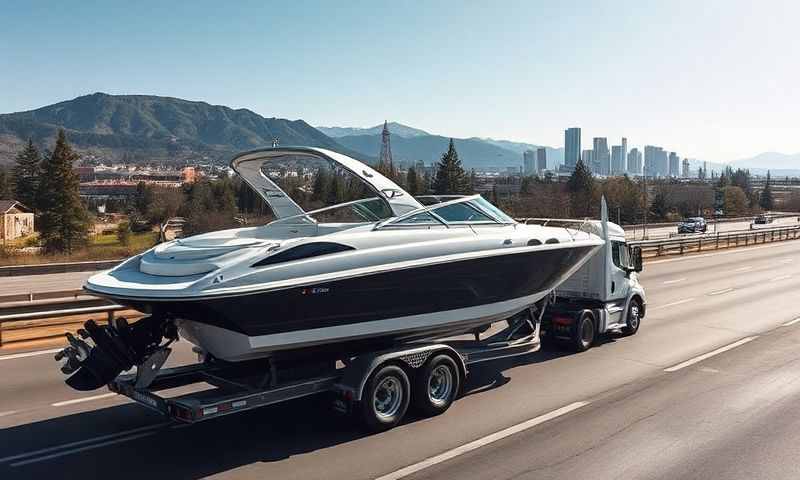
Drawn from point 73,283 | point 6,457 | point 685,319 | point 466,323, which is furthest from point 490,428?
point 73,283

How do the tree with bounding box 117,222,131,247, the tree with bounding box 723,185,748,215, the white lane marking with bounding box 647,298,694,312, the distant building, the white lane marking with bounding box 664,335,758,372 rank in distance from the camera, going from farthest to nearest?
1. the tree with bounding box 723,185,748,215
2. the distant building
3. the tree with bounding box 117,222,131,247
4. the white lane marking with bounding box 647,298,694,312
5. the white lane marking with bounding box 664,335,758,372

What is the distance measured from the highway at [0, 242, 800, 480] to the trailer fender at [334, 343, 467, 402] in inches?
24.7

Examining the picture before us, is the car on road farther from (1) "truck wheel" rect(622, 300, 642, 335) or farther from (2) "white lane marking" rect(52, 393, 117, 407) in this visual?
(2) "white lane marking" rect(52, 393, 117, 407)

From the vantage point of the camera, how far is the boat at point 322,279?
720 centimetres

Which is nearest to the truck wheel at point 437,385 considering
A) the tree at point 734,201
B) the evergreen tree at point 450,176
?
the evergreen tree at point 450,176

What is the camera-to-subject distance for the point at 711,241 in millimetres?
45500

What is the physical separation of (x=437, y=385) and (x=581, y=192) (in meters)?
79.4

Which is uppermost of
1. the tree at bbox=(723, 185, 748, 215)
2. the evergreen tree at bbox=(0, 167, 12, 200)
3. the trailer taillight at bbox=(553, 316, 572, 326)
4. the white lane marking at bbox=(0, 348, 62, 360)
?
the evergreen tree at bbox=(0, 167, 12, 200)

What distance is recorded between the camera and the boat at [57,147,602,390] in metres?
7.20

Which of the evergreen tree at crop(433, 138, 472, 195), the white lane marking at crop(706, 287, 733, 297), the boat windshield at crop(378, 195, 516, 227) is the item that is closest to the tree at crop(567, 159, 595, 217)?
the evergreen tree at crop(433, 138, 472, 195)

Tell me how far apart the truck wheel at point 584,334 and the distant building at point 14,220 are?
65.3 m

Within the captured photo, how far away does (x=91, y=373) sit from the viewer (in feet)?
23.6

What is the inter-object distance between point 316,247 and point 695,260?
102 ft

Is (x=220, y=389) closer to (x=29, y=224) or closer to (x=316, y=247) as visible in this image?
(x=316, y=247)
